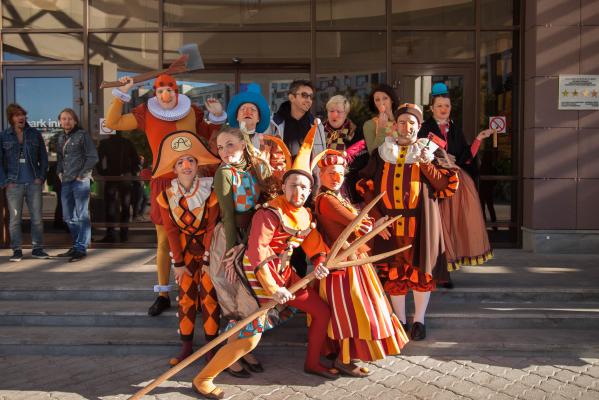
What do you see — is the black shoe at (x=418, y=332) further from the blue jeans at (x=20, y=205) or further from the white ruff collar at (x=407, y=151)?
the blue jeans at (x=20, y=205)

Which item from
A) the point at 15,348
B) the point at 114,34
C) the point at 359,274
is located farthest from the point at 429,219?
the point at 114,34

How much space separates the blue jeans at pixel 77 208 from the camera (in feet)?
24.0

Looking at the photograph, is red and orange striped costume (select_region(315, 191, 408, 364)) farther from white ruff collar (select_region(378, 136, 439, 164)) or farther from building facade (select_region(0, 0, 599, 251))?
building facade (select_region(0, 0, 599, 251))

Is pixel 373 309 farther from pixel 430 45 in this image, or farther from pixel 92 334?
pixel 430 45

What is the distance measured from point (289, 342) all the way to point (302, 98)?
1.90 metres

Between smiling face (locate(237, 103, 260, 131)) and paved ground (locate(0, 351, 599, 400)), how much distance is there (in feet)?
5.60

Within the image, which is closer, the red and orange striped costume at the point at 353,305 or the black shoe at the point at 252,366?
the red and orange striped costume at the point at 353,305

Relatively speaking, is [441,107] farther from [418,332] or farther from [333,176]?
[418,332]

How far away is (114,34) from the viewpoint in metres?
8.48

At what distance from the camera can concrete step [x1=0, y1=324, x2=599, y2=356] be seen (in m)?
4.79

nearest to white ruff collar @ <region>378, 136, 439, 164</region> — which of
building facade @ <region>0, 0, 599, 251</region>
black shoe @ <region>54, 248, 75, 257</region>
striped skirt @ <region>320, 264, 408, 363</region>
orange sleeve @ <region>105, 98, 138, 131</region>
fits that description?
striped skirt @ <region>320, 264, 408, 363</region>

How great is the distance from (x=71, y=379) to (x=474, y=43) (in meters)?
6.29

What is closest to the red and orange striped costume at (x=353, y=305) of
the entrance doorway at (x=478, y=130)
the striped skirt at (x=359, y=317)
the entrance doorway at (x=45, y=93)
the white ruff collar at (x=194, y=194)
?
the striped skirt at (x=359, y=317)

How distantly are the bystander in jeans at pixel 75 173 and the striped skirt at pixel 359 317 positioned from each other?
4065 millimetres
